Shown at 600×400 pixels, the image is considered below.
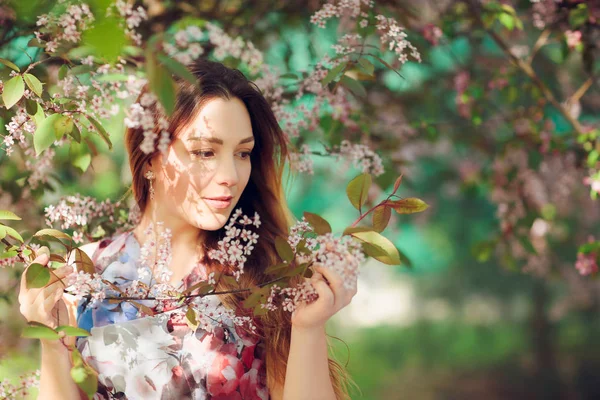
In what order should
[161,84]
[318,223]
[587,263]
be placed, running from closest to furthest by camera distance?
[161,84] → [318,223] → [587,263]

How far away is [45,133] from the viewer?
1270 mm

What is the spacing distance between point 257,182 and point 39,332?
77 cm

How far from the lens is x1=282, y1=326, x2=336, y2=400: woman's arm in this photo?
4.56 feet

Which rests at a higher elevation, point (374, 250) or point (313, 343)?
point (374, 250)

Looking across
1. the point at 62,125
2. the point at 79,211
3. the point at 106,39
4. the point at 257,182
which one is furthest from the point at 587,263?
the point at 106,39

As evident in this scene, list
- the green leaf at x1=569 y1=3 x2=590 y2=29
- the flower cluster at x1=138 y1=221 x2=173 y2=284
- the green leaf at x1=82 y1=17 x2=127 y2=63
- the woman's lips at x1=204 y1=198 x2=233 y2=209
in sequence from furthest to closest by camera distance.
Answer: the green leaf at x1=569 y1=3 x2=590 y2=29, the woman's lips at x1=204 y1=198 x2=233 y2=209, the flower cluster at x1=138 y1=221 x2=173 y2=284, the green leaf at x1=82 y1=17 x2=127 y2=63

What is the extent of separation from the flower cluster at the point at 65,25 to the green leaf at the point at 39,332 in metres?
0.62

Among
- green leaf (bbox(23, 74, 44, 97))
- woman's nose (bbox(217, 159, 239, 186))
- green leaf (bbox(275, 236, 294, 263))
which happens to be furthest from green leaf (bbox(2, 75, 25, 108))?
green leaf (bbox(275, 236, 294, 263))

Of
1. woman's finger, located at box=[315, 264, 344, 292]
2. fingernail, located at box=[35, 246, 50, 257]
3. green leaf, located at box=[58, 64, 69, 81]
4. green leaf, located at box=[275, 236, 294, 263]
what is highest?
green leaf, located at box=[58, 64, 69, 81]

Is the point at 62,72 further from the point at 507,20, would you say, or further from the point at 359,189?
the point at 507,20

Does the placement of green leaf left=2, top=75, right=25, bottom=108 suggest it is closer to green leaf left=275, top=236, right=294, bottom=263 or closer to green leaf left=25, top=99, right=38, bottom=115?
green leaf left=25, top=99, right=38, bottom=115

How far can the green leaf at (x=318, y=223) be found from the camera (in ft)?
3.71

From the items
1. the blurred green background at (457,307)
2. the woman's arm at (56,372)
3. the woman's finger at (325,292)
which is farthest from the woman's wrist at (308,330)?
the blurred green background at (457,307)

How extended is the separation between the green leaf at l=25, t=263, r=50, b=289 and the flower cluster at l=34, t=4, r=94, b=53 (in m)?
0.49
